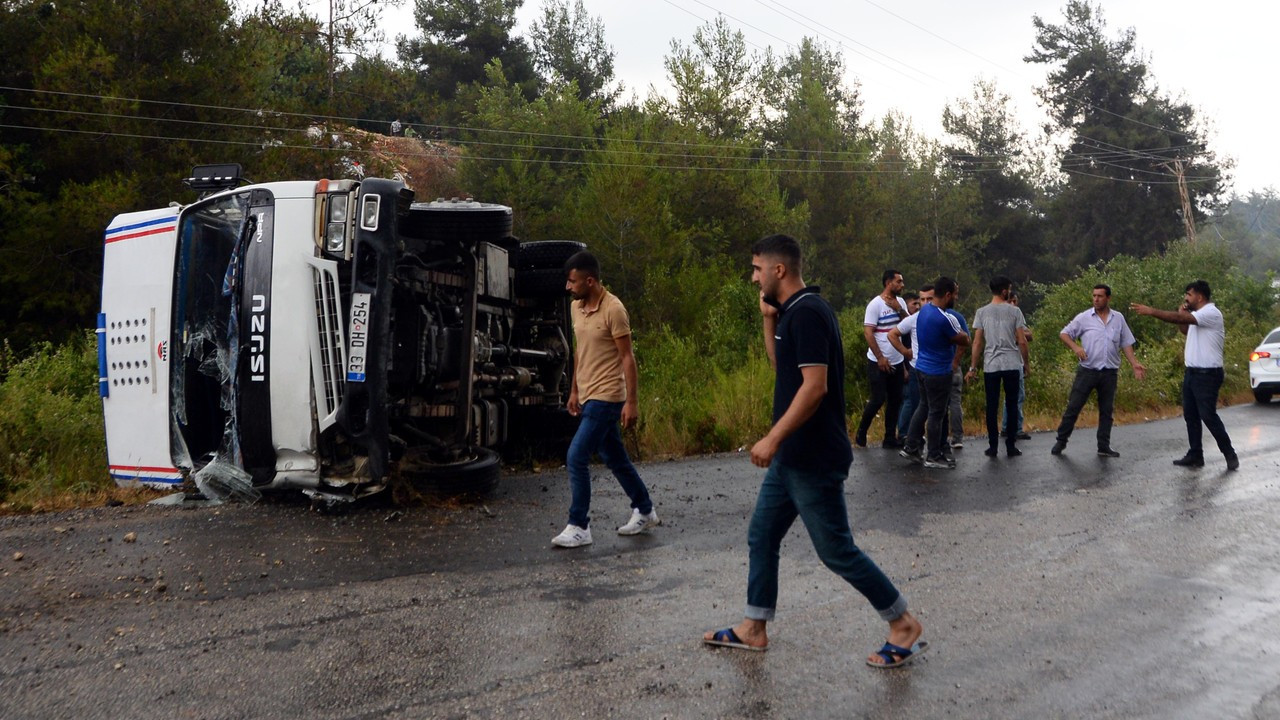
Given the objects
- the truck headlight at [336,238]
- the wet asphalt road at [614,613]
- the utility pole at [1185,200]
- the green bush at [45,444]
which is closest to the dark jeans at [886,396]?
the wet asphalt road at [614,613]

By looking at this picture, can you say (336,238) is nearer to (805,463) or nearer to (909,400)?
(805,463)

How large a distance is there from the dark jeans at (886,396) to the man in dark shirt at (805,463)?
7070mm

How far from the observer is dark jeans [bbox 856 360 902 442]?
11766 mm

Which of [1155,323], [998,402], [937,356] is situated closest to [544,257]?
[937,356]

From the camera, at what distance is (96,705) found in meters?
4.04

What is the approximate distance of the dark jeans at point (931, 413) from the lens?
10484 millimetres

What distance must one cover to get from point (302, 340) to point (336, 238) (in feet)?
2.33

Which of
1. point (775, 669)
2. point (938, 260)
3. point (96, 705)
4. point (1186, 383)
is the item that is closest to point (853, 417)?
point (1186, 383)

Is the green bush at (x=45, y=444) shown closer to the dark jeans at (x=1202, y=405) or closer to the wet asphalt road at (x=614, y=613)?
the wet asphalt road at (x=614, y=613)

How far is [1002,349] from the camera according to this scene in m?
11.7

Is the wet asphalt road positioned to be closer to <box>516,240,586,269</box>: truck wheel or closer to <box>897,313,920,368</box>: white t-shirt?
<box>516,240,586,269</box>: truck wheel

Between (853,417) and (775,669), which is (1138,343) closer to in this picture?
(853,417)

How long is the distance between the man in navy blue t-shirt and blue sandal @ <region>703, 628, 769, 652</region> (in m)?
6.23

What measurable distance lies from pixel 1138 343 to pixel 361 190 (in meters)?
20.8
